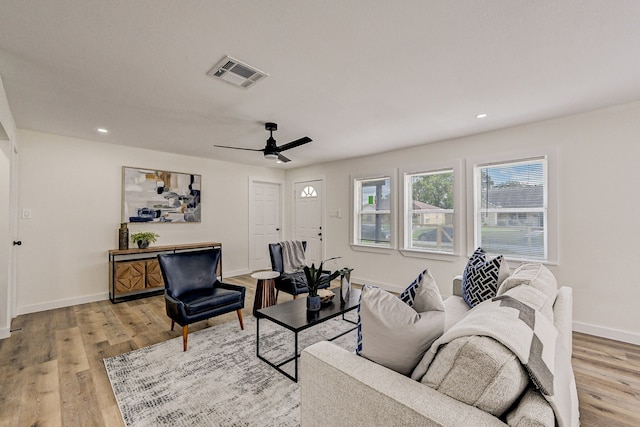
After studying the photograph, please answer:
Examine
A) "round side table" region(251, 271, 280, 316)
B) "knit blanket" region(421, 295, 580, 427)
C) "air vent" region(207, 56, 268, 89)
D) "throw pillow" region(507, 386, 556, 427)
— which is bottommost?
"round side table" region(251, 271, 280, 316)

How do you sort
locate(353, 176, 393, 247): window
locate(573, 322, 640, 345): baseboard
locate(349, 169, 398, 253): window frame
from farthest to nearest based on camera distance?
locate(353, 176, 393, 247): window, locate(349, 169, 398, 253): window frame, locate(573, 322, 640, 345): baseboard

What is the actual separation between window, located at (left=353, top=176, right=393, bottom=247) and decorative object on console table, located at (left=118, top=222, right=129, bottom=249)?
3690 mm

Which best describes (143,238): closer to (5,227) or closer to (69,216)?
(69,216)

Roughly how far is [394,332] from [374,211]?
388cm

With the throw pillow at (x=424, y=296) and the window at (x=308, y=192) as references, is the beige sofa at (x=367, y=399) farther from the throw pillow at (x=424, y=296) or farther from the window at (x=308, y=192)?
the window at (x=308, y=192)

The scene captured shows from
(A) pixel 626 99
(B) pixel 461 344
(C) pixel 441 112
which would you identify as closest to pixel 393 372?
(B) pixel 461 344

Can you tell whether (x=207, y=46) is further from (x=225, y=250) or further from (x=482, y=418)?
(x=225, y=250)

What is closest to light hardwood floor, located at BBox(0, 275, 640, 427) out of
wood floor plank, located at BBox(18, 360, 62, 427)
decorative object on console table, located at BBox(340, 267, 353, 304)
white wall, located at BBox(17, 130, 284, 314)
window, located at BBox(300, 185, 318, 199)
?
wood floor plank, located at BBox(18, 360, 62, 427)

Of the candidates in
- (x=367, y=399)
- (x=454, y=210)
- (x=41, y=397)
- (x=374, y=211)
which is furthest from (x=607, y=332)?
(x=41, y=397)

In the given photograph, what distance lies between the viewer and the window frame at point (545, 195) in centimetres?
317

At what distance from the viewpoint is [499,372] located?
0.85 meters

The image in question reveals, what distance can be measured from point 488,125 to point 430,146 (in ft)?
2.95

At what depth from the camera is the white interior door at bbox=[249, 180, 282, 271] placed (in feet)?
19.9

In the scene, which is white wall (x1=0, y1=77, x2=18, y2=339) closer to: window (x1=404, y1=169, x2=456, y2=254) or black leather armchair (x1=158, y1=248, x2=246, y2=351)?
black leather armchair (x1=158, y1=248, x2=246, y2=351)
